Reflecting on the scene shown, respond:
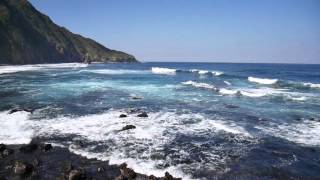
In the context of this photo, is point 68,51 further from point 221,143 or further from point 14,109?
point 221,143

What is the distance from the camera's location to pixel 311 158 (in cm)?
1620

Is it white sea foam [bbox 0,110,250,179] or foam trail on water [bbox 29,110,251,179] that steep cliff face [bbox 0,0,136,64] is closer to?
white sea foam [bbox 0,110,250,179]

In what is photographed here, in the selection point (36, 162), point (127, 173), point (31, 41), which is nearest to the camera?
point (127, 173)

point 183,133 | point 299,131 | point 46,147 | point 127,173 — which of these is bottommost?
point 299,131

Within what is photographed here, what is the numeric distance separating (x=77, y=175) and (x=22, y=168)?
2.48 metres

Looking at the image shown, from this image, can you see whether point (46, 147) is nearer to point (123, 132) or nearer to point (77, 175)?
point (77, 175)

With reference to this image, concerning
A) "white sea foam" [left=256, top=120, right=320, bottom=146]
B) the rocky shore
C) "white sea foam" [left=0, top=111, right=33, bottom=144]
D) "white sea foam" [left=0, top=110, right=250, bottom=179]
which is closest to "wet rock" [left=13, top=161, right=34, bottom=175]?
the rocky shore

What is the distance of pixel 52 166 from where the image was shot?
1403cm

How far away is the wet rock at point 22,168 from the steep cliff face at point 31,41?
86031 mm

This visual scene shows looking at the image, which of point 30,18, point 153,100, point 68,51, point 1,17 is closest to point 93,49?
point 68,51

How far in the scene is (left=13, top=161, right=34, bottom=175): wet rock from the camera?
43.0ft

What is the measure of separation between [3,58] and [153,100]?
239ft

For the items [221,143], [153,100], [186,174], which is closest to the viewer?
[186,174]

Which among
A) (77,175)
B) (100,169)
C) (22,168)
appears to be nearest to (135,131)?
(100,169)
